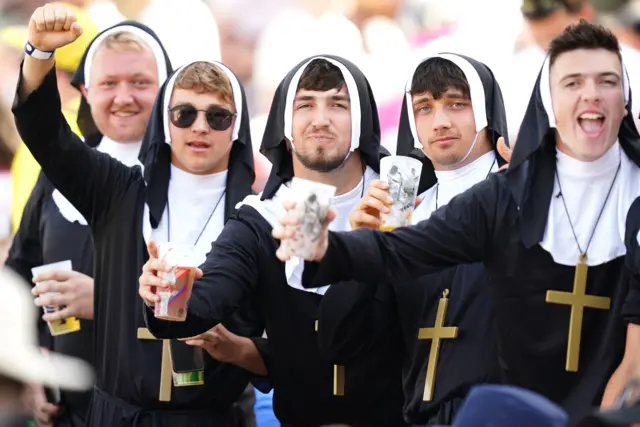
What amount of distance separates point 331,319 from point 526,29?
2989 millimetres

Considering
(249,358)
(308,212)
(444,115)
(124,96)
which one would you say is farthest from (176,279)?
(124,96)

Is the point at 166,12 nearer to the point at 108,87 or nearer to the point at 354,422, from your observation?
the point at 108,87

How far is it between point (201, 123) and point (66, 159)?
69 cm

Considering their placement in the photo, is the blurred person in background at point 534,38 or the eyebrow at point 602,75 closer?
the eyebrow at point 602,75

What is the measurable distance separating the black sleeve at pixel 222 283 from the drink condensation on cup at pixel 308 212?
798 millimetres

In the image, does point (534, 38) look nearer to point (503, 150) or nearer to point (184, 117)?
point (503, 150)

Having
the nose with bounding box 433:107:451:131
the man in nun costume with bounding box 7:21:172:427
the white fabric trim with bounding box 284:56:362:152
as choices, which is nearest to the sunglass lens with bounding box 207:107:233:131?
the white fabric trim with bounding box 284:56:362:152

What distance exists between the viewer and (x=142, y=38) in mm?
8383

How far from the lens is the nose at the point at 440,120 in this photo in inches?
283

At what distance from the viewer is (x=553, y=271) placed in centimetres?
627

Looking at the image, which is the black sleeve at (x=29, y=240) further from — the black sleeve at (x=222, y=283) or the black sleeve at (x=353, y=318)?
the black sleeve at (x=353, y=318)

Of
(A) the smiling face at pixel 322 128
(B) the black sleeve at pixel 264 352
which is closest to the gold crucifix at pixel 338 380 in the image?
(B) the black sleeve at pixel 264 352

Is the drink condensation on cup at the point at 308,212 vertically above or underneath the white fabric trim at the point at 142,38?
underneath

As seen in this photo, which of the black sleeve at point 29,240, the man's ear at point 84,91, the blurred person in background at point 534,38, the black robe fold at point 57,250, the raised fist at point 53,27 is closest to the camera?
the raised fist at point 53,27
